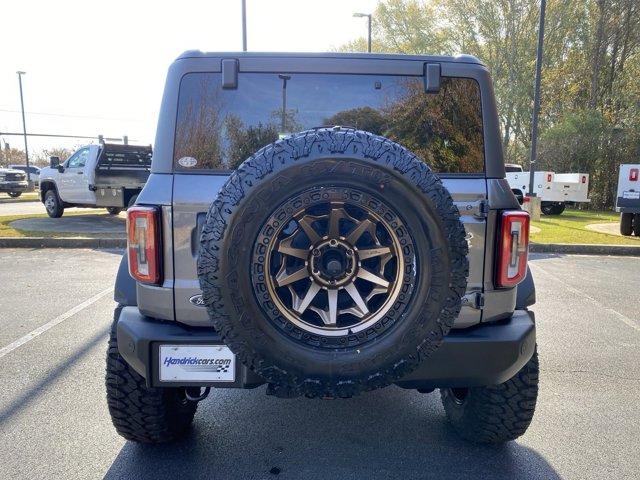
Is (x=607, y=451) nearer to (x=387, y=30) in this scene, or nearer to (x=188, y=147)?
(x=188, y=147)

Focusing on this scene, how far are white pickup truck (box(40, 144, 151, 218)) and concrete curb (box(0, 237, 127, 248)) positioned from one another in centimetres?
292

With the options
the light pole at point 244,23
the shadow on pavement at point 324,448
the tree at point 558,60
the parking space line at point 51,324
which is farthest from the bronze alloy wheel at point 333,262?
the tree at point 558,60

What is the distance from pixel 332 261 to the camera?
1992mm

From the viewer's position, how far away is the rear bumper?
2.17 meters

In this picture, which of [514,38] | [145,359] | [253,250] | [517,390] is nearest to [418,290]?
[253,250]

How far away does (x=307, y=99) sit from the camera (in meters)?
2.41

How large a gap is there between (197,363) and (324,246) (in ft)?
2.53

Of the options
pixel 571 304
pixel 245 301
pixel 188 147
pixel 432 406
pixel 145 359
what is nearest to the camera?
pixel 245 301

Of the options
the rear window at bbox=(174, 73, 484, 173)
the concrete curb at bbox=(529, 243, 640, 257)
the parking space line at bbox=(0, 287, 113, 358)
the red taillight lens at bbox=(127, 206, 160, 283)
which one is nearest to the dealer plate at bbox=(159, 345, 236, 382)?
the red taillight lens at bbox=(127, 206, 160, 283)

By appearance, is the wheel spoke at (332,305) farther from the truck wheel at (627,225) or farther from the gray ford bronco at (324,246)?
the truck wheel at (627,225)

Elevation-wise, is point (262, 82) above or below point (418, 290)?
above

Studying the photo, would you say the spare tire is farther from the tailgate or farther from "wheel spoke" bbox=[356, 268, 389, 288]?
the tailgate

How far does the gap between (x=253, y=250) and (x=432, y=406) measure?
6.53ft

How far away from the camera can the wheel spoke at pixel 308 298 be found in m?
2.01
